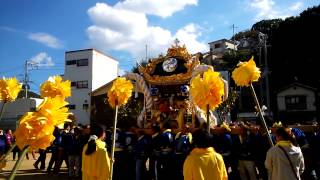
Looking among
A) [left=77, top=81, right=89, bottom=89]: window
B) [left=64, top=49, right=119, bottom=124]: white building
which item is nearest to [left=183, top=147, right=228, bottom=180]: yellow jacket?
[left=64, top=49, right=119, bottom=124]: white building

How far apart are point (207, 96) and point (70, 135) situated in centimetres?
874

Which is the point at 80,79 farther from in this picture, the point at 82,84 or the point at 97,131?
the point at 97,131

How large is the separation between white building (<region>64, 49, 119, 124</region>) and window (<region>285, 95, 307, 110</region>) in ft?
68.4

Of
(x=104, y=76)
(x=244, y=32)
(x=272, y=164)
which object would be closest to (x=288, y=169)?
(x=272, y=164)

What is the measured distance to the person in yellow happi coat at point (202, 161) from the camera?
198 inches

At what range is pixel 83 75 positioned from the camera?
43.6m

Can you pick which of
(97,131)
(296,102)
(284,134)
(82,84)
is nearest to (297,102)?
(296,102)

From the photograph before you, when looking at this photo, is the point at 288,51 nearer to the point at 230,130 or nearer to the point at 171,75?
the point at 171,75

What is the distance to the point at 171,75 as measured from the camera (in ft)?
53.6

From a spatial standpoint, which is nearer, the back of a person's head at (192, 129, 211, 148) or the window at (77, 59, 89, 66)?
the back of a person's head at (192, 129, 211, 148)

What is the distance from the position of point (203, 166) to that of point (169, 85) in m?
11.5

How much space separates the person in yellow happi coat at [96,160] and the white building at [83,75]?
117 ft

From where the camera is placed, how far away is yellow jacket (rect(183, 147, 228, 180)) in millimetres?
5035

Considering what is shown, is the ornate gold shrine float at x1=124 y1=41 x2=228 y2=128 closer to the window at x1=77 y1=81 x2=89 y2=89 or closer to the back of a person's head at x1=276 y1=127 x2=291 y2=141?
the back of a person's head at x1=276 y1=127 x2=291 y2=141
